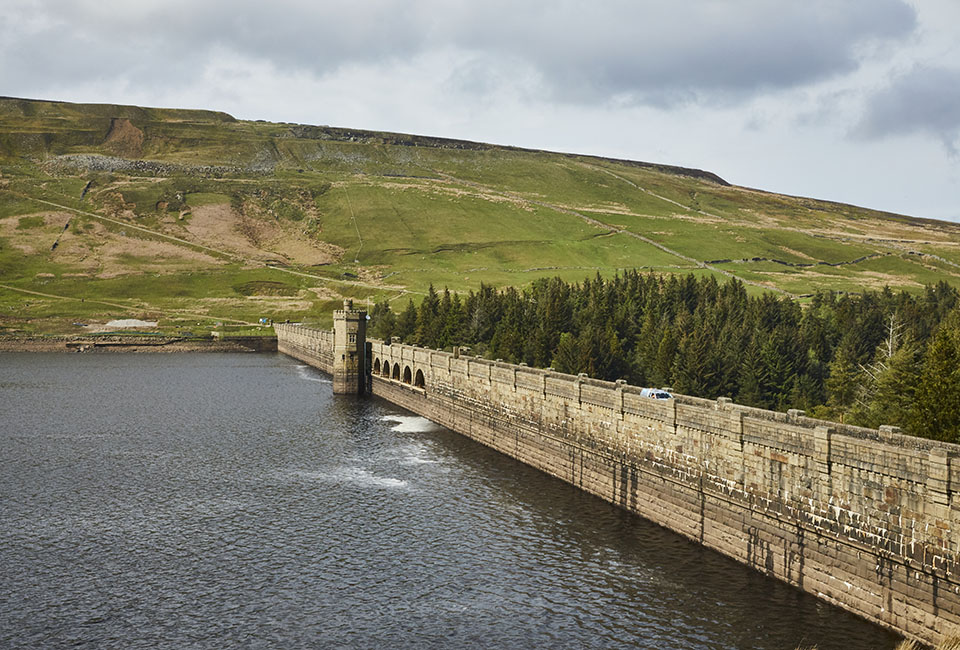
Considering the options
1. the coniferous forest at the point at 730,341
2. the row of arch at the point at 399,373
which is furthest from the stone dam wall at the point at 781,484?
the row of arch at the point at 399,373

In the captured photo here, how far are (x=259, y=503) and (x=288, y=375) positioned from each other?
95.4 meters

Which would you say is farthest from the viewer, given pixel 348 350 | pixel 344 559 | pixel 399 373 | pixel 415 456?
pixel 348 350

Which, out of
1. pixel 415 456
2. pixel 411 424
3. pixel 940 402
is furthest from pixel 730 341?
pixel 940 402

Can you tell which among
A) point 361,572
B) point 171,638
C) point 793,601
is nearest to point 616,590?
point 793,601

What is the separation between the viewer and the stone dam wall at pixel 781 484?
31219mm

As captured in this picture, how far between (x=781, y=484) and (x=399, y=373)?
77.1 m

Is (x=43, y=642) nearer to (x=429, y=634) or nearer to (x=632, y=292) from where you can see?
(x=429, y=634)

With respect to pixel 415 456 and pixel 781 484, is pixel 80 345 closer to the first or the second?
pixel 415 456

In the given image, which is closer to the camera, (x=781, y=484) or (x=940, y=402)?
(x=781, y=484)

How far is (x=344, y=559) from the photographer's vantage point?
45.1m

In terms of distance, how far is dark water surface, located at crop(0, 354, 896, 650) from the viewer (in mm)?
35250

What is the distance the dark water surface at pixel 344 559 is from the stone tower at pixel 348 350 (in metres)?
35.1

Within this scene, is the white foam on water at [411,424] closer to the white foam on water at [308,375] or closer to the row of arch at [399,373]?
the row of arch at [399,373]

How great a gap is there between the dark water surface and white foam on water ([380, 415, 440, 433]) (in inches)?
307
